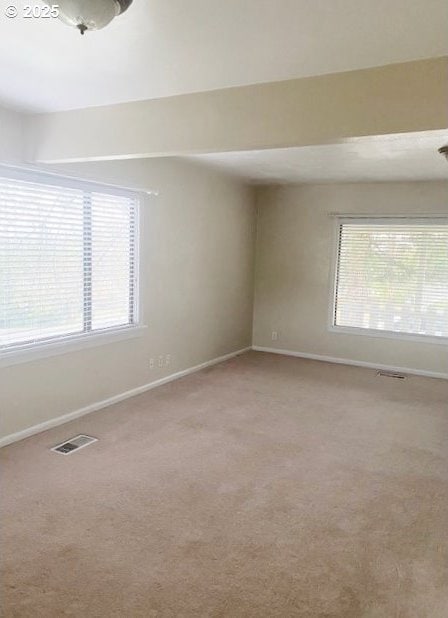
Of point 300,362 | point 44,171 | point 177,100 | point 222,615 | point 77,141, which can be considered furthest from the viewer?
point 300,362

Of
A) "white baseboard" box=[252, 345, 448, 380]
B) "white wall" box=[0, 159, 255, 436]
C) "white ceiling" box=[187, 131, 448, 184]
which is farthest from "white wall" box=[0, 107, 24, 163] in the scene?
"white baseboard" box=[252, 345, 448, 380]

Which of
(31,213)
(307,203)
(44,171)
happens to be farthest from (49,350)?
(307,203)

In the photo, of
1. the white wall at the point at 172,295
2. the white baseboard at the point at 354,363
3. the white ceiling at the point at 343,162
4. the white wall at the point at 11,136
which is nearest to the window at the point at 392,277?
the white baseboard at the point at 354,363

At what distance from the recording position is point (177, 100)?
2.57 meters

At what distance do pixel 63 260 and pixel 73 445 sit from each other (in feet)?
4.88

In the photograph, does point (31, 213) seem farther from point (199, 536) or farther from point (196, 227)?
point (199, 536)

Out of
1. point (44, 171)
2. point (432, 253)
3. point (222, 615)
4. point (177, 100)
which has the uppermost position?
point (177, 100)

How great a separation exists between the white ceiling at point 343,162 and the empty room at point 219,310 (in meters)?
0.05

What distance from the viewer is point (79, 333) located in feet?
13.0

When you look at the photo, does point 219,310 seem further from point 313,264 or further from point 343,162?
point 343,162

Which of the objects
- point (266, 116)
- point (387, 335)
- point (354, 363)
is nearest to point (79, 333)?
point (266, 116)

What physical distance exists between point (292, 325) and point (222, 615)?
4947 millimetres

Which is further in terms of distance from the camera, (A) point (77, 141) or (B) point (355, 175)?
(B) point (355, 175)

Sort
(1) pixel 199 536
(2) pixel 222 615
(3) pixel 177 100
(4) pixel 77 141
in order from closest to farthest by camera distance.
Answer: (2) pixel 222 615 < (1) pixel 199 536 < (3) pixel 177 100 < (4) pixel 77 141
